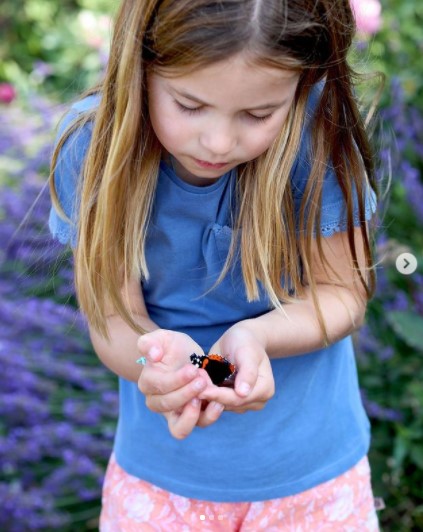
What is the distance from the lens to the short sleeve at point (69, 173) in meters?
1.32

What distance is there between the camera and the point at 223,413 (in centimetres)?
143

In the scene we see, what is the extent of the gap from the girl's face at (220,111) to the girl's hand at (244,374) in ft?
0.71

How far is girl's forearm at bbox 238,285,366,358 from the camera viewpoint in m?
1.30

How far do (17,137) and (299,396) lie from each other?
157 centimetres

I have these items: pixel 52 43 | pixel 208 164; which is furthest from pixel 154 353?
pixel 52 43

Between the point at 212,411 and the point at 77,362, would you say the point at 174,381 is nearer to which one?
the point at 212,411

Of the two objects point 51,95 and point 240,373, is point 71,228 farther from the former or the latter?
point 51,95

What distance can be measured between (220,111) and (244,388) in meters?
0.33

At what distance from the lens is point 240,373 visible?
115cm

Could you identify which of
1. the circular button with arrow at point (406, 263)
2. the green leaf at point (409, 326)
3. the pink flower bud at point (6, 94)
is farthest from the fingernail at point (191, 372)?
the pink flower bud at point (6, 94)

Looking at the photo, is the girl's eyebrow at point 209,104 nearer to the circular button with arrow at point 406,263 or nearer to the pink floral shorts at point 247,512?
the pink floral shorts at point 247,512

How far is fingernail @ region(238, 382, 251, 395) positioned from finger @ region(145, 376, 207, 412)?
0.14ft

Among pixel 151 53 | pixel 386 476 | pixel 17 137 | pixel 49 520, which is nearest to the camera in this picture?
pixel 151 53

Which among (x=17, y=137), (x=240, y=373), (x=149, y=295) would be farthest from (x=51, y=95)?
(x=240, y=373)
